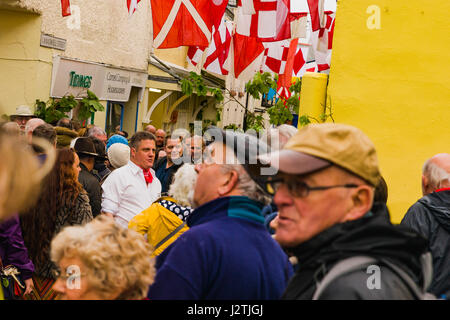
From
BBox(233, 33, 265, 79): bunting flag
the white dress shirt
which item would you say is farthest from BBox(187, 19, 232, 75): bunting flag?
the white dress shirt

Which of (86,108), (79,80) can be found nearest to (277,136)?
(86,108)

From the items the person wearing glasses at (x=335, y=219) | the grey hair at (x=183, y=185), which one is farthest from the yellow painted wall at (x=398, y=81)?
the person wearing glasses at (x=335, y=219)

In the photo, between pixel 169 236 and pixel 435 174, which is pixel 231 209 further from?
pixel 435 174

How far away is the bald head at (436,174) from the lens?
3.90 metres

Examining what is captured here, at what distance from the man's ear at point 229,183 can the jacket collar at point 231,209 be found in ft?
0.25

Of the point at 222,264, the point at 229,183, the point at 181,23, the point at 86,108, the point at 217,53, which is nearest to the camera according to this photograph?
the point at 222,264

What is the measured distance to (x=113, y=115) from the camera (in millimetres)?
16125

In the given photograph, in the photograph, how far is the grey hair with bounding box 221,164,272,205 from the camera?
8.17ft

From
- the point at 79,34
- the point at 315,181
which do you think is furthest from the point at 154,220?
the point at 79,34

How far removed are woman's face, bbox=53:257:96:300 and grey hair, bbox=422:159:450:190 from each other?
2793 mm

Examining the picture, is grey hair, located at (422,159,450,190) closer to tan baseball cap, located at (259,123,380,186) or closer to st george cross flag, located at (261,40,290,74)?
tan baseball cap, located at (259,123,380,186)

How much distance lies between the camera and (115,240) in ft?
6.64

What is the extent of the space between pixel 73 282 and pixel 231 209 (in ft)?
2.36
